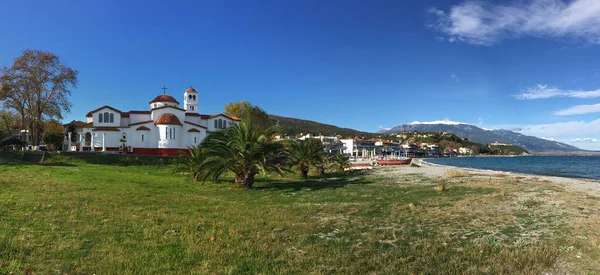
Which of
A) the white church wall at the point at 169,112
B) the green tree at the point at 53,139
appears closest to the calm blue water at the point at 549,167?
the white church wall at the point at 169,112

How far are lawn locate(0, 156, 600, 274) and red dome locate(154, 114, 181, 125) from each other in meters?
39.1

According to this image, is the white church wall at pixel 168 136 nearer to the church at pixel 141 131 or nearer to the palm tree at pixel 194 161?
the church at pixel 141 131

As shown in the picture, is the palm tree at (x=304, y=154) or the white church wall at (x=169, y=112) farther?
the white church wall at (x=169, y=112)

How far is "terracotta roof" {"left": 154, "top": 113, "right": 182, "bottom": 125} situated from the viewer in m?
50.4

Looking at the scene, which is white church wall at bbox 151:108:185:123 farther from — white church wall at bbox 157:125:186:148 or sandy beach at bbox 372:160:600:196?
sandy beach at bbox 372:160:600:196

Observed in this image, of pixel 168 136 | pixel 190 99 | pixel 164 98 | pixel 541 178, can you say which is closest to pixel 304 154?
pixel 541 178

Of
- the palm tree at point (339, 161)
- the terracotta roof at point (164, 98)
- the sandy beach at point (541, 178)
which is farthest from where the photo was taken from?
the terracotta roof at point (164, 98)

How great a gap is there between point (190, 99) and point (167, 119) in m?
15.0

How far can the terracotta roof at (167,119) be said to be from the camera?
50.4 metres

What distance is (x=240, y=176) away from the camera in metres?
18.9

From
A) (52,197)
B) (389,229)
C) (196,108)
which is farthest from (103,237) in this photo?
(196,108)

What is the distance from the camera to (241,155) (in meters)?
18.0

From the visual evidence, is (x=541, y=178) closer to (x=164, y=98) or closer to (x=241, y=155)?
(x=241, y=155)

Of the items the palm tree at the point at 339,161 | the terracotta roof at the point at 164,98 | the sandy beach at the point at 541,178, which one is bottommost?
the sandy beach at the point at 541,178
